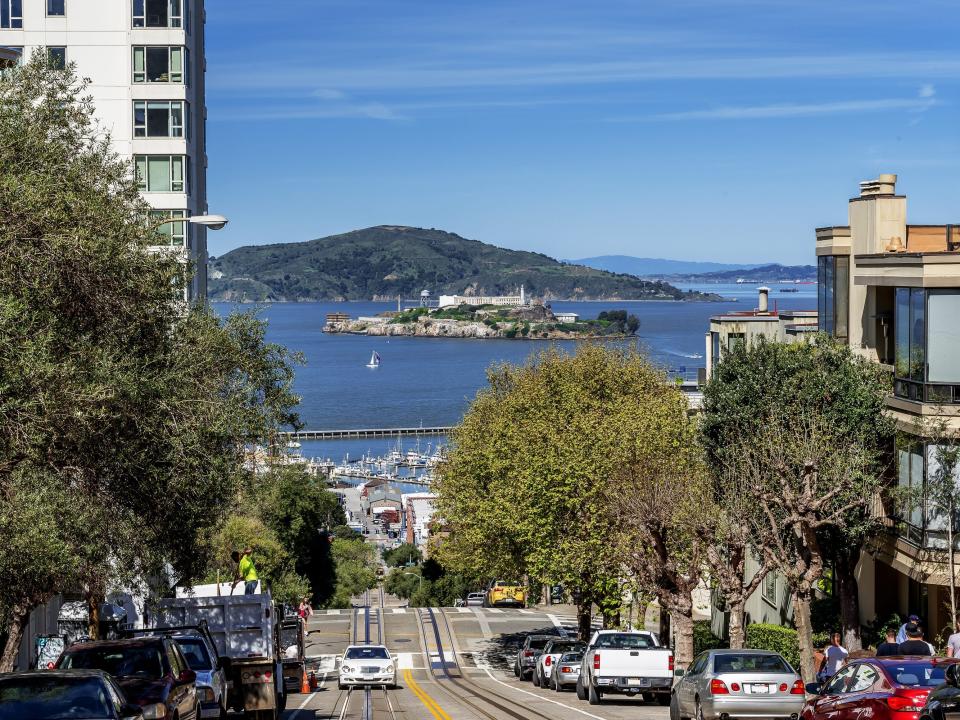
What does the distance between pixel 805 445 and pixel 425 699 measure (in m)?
11.2

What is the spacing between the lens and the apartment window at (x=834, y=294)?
40000mm

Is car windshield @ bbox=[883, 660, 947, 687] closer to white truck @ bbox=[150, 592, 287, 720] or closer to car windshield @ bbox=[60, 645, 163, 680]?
car windshield @ bbox=[60, 645, 163, 680]

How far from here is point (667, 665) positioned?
98.2 ft

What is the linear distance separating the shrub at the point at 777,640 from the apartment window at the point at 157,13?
108 ft

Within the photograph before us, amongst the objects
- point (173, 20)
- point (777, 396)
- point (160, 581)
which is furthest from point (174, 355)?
point (173, 20)

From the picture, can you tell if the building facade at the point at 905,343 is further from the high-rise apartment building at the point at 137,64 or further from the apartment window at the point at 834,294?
the high-rise apartment building at the point at 137,64

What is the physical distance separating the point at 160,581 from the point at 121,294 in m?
12.7

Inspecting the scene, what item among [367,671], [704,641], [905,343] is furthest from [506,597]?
[905,343]

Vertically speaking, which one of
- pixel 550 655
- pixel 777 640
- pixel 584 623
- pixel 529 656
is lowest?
pixel 584 623

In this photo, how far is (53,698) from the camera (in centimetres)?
1438

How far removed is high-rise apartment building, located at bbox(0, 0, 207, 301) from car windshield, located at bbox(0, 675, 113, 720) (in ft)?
135

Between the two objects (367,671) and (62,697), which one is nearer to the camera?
(62,697)

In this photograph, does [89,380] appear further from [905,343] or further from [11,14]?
[11,14]

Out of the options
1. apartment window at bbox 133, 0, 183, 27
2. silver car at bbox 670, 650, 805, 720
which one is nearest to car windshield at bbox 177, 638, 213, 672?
silver car at bbox 670, 650, 805, 720
